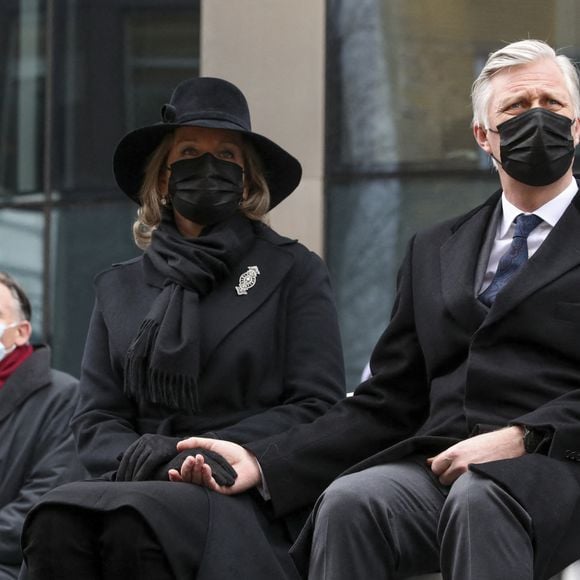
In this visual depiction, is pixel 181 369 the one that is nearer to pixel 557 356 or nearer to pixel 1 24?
pixel 557 356

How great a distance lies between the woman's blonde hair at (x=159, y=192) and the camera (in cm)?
483

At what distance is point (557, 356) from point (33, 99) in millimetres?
7175

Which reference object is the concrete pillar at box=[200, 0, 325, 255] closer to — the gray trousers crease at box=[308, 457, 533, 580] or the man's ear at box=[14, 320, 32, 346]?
the man's ear at box=[14, 320, 32, 346]

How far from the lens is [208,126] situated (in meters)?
4.66

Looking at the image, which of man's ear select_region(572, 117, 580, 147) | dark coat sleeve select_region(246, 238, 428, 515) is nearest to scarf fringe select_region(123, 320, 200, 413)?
dark coat sleeve select_region(246, 238, 428, 515)

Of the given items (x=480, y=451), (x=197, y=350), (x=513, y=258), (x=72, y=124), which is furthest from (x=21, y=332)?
(x=72, y=124)

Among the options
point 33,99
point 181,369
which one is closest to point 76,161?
point 33,99

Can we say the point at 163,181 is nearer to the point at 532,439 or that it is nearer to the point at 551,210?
the point at 551,210

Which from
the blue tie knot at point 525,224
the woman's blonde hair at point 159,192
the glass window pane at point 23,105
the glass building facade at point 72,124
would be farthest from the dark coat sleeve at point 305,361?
the glass window pane at point 23,105

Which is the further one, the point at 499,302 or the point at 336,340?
the point at 336,340

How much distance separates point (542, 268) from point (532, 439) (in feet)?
1.64

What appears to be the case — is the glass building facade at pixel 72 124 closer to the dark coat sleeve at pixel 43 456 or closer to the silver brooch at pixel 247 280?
the dark coat sleeve at pixel 43 456

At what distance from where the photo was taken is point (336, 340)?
15.3 feet

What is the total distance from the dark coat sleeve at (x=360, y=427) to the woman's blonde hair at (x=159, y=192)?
63cm
